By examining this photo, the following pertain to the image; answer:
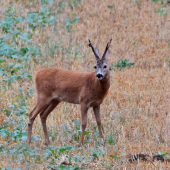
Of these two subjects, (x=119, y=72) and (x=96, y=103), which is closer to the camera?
(x=96, y=103)

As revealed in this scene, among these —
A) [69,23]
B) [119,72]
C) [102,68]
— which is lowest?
[119,72]

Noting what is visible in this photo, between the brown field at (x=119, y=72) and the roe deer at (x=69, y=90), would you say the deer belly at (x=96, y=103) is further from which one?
the brown field at (x=119, y=72)

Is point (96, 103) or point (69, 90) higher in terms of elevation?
point (69, 90)

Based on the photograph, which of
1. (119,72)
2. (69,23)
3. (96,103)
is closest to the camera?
(96,103)

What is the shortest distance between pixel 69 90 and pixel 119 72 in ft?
11.0

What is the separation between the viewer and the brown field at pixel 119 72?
635cm

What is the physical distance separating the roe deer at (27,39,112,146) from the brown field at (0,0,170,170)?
1.42ft

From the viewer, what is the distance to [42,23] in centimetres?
1332

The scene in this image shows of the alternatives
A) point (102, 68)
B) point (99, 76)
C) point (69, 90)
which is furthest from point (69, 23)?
point (99, 76)

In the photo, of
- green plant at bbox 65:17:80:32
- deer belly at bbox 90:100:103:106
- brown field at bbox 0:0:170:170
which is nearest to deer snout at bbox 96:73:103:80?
deer belly at bbox 90:100:103:106

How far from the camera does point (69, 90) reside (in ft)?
22.9

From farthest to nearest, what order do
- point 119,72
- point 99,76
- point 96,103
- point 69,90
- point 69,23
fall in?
point 69,23 < point 119,72 < point 69,90 < point 96,103 < point 99,76

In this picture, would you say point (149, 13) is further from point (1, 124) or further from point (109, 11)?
point (1, 124)

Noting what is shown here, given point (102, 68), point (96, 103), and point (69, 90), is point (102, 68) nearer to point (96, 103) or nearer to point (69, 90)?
point (96, 103)
